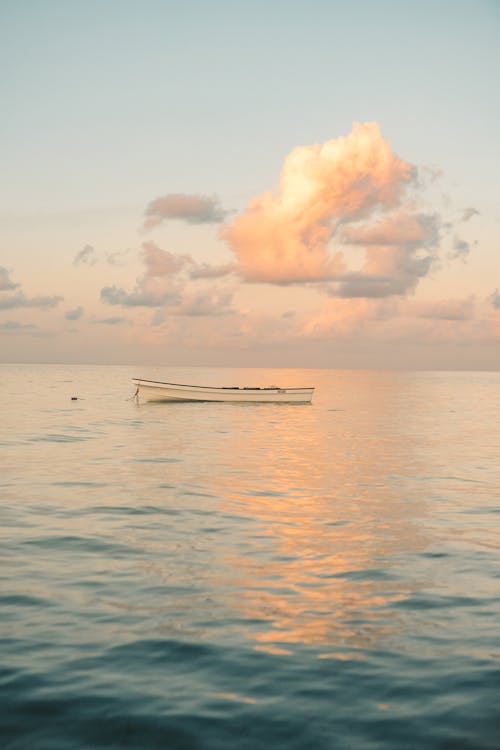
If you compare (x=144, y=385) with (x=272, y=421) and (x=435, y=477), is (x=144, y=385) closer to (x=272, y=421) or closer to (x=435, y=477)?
(x=272, y=421)

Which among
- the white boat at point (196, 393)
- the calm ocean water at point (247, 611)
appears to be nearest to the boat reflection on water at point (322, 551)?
the calm ocean water at point (247, 611)

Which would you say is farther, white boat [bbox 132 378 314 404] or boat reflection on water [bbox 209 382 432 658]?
white boat [bbox 132 378 314 404]

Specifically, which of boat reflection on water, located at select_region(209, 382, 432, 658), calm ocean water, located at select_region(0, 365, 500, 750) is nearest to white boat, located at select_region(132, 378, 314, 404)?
boat reflection on water, located at select_region(209, 382, 432, 658)

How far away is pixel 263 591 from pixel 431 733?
586 centimetres

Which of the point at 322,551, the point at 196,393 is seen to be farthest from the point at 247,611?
the point at 196,393

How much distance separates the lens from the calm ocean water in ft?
27.8

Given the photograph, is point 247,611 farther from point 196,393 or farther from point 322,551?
point 196,393

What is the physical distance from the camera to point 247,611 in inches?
492

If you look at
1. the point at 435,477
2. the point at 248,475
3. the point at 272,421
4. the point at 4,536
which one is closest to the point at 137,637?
the point at 4,536

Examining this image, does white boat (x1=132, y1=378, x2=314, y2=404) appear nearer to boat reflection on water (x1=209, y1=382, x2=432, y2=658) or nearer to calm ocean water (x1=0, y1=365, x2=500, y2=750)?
boat reflection on water (x1=209, y1=382, x2=432, y2=658)

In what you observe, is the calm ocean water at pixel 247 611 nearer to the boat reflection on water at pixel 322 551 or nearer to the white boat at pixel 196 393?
the boat reflection on water at pixel 322 551

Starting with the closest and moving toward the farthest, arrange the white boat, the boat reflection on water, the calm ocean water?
the calm ocean water < the boat reflection on water < the white boat

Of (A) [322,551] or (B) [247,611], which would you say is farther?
(A) [322,551]

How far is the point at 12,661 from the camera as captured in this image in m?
9.98
